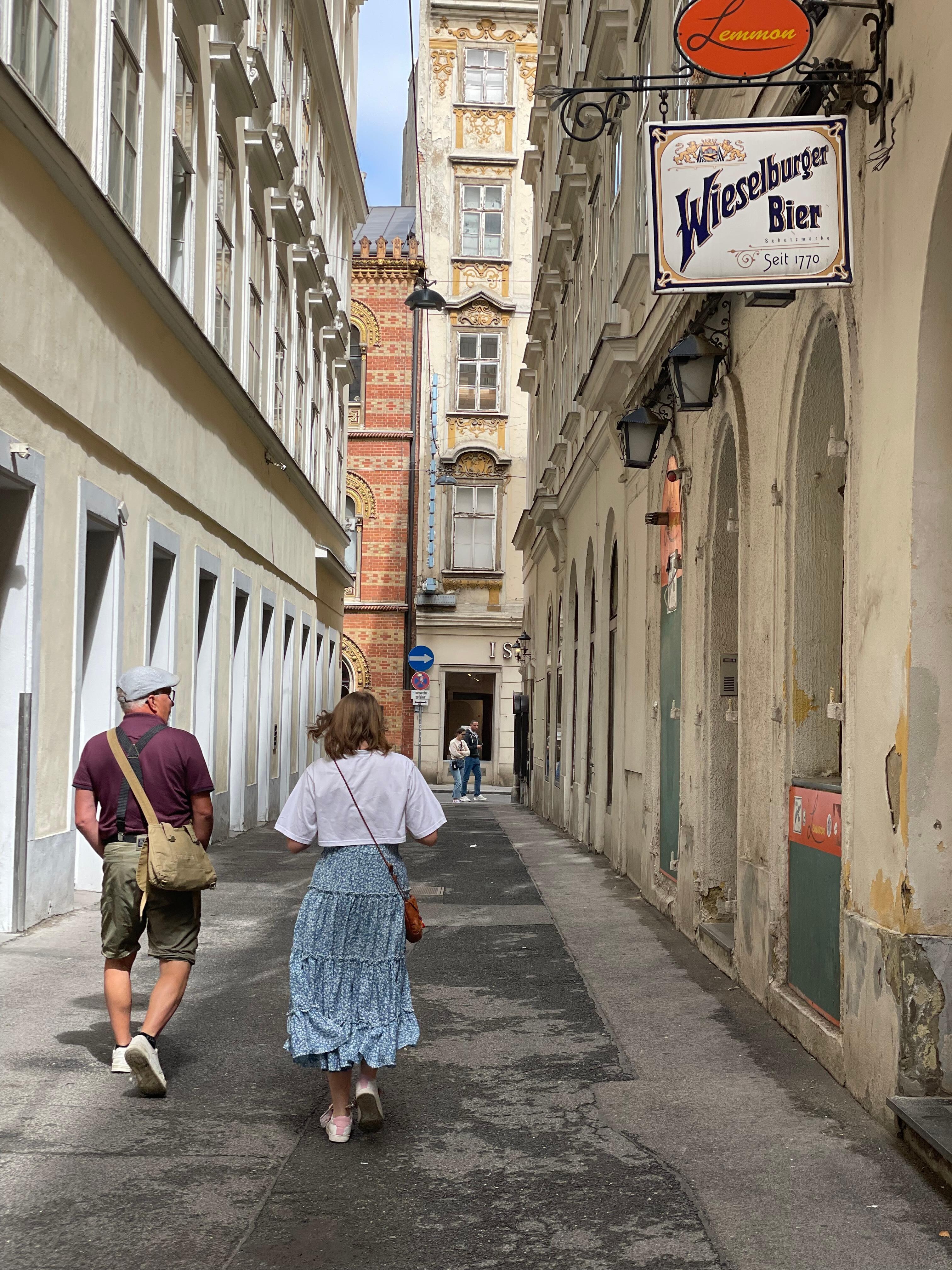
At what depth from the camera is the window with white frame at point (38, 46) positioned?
9656mm

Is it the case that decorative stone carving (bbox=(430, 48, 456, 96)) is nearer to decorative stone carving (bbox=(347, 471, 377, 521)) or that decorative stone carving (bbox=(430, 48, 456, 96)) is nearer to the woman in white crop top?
decorative stone carving (bbox=(347, 471, 377, 521))

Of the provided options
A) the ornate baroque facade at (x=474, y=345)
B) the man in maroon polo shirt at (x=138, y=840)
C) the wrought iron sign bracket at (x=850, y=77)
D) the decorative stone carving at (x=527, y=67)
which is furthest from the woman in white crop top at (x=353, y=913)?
the decorative stone carving at (x=527, y=67)

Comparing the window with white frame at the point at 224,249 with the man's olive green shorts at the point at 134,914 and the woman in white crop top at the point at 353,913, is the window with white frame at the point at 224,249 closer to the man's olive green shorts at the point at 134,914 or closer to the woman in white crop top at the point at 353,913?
the man's olive green shorts at the point at 134,914

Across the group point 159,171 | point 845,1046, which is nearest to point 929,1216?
point 845,1046

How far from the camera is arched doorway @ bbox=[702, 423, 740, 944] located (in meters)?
10.5

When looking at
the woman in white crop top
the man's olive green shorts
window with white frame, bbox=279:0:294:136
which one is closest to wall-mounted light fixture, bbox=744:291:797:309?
the woman in white crop top

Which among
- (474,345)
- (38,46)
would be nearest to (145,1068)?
(38,46)

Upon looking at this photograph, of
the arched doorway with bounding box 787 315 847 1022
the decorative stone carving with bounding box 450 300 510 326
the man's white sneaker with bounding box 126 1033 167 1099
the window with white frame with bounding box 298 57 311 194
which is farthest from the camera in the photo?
the decorative stone carving with bounding box 450 300 510 326

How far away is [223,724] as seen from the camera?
58.9 feet

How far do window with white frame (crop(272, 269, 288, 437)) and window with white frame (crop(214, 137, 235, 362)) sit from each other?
3.50 m

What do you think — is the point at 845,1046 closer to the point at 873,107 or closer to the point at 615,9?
the point at 873,107

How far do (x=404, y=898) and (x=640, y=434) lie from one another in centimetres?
760

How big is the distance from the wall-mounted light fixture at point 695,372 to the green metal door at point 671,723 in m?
2.08

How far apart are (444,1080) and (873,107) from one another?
14.6ft
